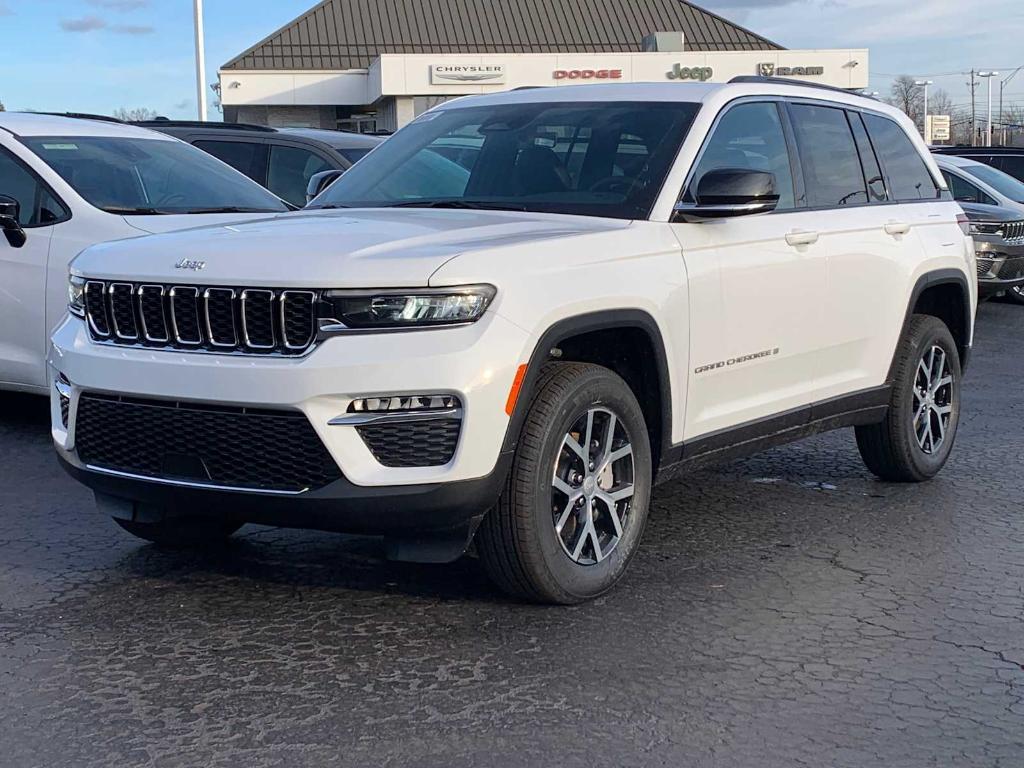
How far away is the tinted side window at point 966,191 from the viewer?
1662 centimetres

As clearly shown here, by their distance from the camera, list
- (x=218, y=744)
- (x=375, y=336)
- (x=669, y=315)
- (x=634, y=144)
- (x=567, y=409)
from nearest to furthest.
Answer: (x=218, y=744) < (x=375, y=336) < (x=567, y=409) < (x=669, y=315) < (x=634, y=144)

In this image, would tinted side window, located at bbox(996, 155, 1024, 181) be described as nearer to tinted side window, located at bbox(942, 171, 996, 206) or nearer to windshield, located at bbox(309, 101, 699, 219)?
tinted side window, located at bbox(942, 171, 996, 206)

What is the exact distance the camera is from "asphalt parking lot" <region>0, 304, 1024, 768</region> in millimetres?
3705

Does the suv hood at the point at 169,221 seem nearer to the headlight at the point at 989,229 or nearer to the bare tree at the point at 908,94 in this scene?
the headlight at the point at 989,229

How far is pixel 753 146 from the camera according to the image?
19.6ft

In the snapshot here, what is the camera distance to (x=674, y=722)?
3838mm

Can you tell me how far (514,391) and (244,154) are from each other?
822 cm

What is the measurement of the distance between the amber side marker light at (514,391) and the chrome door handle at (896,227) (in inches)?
113

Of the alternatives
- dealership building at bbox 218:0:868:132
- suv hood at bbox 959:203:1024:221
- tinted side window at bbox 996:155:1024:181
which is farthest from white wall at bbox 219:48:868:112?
suv hood at bbox 959:203:1024:221

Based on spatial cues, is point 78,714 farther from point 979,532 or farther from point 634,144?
point 979,532

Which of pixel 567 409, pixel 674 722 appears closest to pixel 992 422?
pixel 567 409

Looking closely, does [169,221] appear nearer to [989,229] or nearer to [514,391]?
[514,391]

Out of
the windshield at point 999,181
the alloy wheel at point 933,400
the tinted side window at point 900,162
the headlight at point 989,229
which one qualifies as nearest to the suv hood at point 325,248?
the tinted side window at point 900,162

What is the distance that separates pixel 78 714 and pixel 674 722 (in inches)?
63.5
